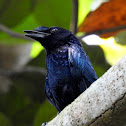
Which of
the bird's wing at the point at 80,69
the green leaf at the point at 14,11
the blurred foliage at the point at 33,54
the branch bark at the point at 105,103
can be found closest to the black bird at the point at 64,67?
the bird's wing at the point at 80,69

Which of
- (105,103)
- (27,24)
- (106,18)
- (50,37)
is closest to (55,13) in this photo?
(27,24)

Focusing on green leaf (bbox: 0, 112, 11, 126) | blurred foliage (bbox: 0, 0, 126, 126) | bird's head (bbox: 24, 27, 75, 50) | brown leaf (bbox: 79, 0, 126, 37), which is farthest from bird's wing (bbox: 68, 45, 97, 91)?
green leaf (bbox: 0, 112, 11, 126)

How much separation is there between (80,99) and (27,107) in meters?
2.96

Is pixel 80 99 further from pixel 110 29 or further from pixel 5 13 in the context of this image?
pixel 5 13

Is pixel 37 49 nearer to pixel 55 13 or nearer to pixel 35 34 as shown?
pixel 55 13

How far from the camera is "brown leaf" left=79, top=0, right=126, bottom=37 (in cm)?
352

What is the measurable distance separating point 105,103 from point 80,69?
80 cm

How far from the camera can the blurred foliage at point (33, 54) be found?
11.6ft

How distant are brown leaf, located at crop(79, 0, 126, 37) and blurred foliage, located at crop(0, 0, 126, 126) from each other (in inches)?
1.7

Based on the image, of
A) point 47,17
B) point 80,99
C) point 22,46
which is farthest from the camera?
point 22,46

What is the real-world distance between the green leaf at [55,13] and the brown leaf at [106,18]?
0.22m

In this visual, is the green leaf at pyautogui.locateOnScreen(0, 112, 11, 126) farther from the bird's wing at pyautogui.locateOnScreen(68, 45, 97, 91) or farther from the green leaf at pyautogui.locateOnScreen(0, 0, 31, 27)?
the bird's wing at pyautogui.locateOnScreen(68, 45, 97, 91)

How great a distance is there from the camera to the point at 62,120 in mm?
1919

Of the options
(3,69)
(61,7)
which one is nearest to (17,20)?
(61,7)
